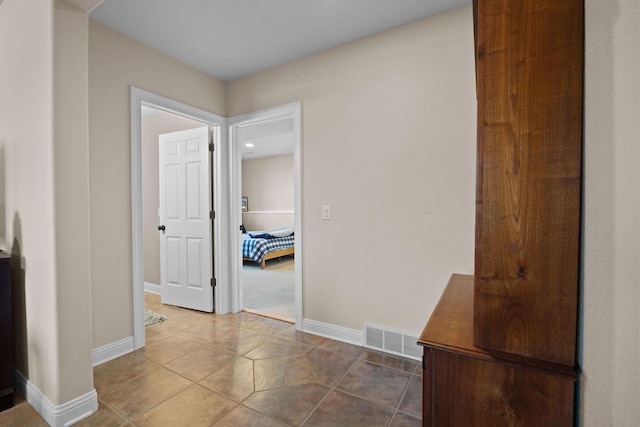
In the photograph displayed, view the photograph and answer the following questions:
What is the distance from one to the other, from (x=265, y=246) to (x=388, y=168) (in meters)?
4.10

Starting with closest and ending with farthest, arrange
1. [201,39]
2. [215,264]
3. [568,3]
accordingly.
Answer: [568,3]
[201,39]
[215,264]

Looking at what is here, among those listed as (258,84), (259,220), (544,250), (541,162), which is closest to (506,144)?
(541,162)

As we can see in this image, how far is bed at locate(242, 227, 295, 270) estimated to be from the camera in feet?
19.3

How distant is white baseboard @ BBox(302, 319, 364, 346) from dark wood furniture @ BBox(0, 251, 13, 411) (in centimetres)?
200

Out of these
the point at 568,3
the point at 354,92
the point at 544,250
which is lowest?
the point at 544,250

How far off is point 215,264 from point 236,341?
0.97m

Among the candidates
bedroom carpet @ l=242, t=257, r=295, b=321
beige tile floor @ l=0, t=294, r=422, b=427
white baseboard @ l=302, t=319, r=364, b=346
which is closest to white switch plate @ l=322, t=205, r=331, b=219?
white baseboard @ l=302, t=319, r=364, b=346

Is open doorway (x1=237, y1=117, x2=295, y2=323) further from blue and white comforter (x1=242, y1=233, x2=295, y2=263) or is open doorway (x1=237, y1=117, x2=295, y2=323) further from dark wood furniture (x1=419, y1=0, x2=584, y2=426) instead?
dark wood furniture (x1=419, y1=0, x2=584, y2=426)

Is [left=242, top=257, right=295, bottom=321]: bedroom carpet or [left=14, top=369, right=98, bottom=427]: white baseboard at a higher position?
[left=14, top=369, right=98, bottom=427]: white baseboard

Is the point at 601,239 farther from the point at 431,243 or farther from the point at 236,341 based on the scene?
the point at 236,341

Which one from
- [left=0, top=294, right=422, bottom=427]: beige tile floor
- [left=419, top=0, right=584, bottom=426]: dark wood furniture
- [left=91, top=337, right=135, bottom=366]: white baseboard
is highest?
[left=419, top=0, right=584, bottom=426]: dark wood furniture

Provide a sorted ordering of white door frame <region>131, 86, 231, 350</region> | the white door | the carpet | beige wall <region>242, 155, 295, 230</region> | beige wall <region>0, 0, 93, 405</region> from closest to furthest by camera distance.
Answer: beige wall <region>0, 0, 93, 405</region>, white door frame <region>131, 86, 231, 350</region>, the carpet, the white door, beige wall <region>242, 155, 295, 230</region>

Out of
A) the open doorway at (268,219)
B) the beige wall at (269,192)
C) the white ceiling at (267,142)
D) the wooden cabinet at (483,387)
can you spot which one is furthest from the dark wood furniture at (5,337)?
the beige wall at (269,192)

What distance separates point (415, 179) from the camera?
230 cm
